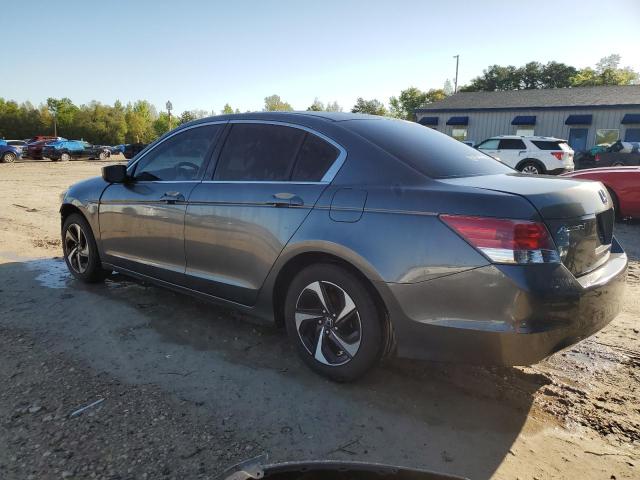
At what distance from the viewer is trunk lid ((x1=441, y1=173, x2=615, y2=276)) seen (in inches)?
100

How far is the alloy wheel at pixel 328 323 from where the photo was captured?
299cm

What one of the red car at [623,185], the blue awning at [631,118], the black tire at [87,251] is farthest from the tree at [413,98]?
the black tire at [87,251]

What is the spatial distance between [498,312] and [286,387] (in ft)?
4.55

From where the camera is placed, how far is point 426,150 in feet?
10.6

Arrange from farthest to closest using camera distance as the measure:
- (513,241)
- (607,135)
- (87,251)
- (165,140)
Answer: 1. (607,135)
2. (87,251)
3. (165,140)
4. (513,241)

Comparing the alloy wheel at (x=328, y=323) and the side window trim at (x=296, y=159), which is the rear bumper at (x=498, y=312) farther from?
the side window trim at (x=296, y=159)

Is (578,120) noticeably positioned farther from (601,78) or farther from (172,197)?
(601,78)

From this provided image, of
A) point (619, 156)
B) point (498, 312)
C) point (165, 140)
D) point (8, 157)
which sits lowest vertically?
point (498, 312)

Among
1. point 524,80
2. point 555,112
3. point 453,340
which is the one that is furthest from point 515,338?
point 524,80

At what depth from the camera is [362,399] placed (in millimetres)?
2965

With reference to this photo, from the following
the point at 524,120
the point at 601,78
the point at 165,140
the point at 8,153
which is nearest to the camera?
the point at 165,140

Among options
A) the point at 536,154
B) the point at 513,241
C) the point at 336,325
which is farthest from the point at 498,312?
the point at 536,154

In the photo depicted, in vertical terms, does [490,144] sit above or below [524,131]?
below

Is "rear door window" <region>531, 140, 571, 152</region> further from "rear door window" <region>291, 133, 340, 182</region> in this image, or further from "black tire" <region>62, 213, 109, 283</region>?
"rear door window" <region>291, 133, 340, 182</region>
